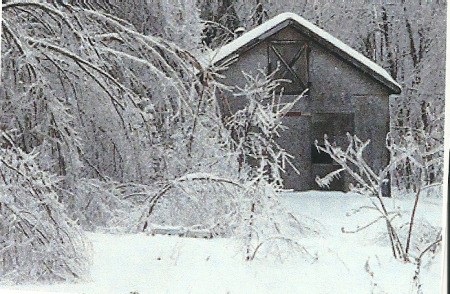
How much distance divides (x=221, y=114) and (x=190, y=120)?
0.12 metres

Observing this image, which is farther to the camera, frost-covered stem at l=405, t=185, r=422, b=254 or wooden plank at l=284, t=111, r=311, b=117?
wooden plank at l=284, t=111, r=311, b=117

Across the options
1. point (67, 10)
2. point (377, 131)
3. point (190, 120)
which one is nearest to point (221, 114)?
point (190, 120)

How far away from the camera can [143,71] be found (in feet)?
8.33

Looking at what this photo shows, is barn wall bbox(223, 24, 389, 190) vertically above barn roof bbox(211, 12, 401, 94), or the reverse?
barn roof bbox(211, 12, 401, 94)

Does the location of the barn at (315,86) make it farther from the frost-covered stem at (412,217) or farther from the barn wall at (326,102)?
the frost-covered stem at (412,217)

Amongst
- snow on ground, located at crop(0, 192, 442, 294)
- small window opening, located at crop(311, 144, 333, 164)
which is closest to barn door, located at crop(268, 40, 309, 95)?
small window opening, located at crop(311, 144, 333, 164)

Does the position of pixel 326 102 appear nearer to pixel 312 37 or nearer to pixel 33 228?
pixel 312 37

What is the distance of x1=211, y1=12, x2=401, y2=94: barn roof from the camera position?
90.8 inches

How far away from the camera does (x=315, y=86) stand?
2357mm

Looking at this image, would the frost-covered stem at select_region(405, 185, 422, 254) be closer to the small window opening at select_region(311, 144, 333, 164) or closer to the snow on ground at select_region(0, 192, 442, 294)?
the snow on ground at select_region(0, 192, 442, 294)

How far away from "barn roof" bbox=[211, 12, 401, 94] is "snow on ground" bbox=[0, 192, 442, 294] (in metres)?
0.39

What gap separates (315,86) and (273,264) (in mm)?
568

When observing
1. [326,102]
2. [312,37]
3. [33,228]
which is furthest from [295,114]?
[33,228]

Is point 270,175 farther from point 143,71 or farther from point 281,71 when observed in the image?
point 143,71
